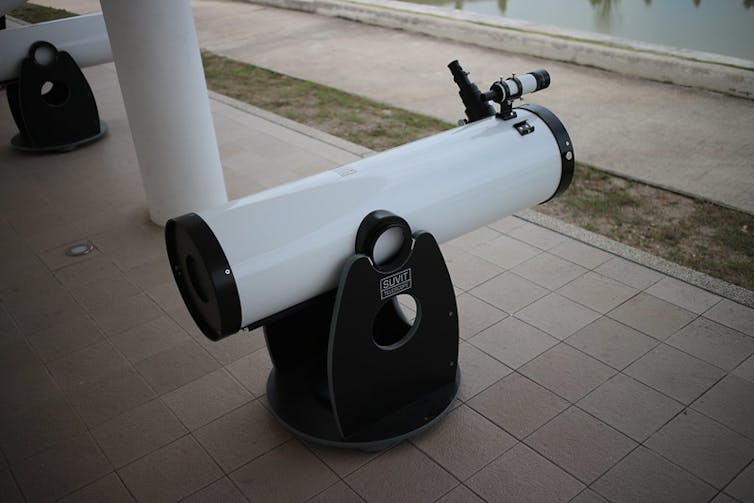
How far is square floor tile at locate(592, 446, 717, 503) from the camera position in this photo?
→ 281 centimetres

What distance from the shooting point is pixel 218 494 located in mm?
2957

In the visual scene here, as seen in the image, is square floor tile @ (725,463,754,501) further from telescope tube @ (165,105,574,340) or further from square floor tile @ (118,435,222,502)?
square floor tile @ (118,435,222,502)

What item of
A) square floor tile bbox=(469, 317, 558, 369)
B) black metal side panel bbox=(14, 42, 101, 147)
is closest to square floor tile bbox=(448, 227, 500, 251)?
square floor tile bbox=(469, 317, 558, 369)

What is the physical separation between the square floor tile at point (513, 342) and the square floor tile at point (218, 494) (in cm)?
151

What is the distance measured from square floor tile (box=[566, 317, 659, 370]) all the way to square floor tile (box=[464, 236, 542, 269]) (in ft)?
2.70

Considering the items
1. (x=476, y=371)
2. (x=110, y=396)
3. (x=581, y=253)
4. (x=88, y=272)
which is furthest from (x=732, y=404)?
(x=88, y=272)

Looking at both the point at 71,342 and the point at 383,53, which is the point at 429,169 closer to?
the point at 71,342

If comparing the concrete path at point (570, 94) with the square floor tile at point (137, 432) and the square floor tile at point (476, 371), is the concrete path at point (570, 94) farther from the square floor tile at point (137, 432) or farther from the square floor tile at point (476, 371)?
the square floor tile at point (137, 432)

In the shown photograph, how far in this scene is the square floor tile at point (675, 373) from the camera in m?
3.36

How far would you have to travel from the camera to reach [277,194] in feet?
9.09

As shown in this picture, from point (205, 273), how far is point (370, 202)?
0.70 meters

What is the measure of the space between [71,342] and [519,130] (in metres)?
2.79

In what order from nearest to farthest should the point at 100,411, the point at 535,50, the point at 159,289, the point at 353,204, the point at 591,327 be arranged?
the point at 353,204 < the point at 100,411 < the point at 591,327 < the point at 159,289 < the point at 535,50

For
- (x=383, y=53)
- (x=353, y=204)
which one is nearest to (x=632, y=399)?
(x=353, y=204)
